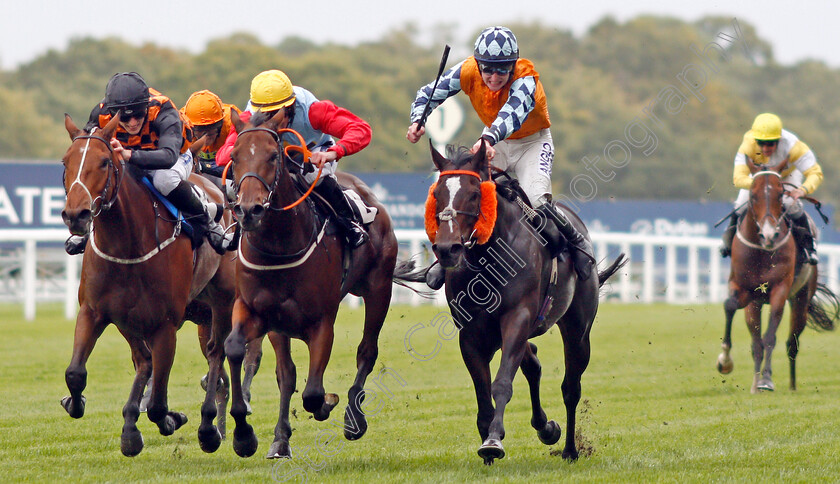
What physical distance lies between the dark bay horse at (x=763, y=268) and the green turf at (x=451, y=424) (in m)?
0.36

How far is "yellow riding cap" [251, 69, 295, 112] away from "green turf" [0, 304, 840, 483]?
1924 mm

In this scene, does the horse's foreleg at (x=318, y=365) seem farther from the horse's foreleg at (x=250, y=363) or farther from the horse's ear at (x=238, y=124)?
the horse's foreleg at (x=250, y=363)

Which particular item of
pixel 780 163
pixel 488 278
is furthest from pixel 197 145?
pixel 780 163

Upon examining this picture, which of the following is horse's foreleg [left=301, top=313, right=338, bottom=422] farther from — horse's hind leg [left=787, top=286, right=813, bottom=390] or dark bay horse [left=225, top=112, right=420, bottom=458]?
horse's hind leg [left=787, top=286, right=813, bottom=390]

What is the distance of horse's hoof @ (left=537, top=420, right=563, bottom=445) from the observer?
6.64 metres

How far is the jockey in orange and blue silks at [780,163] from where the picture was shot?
1028 cm

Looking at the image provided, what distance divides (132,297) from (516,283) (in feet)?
6.63

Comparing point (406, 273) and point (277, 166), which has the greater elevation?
point (277, 166)

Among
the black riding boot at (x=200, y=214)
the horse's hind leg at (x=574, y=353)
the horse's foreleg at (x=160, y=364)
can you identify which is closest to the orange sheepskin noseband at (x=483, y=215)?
the horse's hind leg at (x=574, y=353)

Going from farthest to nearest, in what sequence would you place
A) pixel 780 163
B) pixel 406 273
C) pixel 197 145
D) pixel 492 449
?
pixel 780 163 < pixel 406 273 < pixel 197 145 < pixel 492 449

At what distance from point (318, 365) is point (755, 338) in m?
5.54

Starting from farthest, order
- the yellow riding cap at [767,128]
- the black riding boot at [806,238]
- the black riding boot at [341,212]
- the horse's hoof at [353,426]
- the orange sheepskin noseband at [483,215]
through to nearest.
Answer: the black riding boot at [806,238] < the yellow riding cap at [767,128] < the black riding boot at [341,212] < the horse's hoof at [353,426] < the orange sheepskin noseband at [483,215]

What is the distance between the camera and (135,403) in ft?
19.9

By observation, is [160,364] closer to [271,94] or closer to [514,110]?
[271,94]
